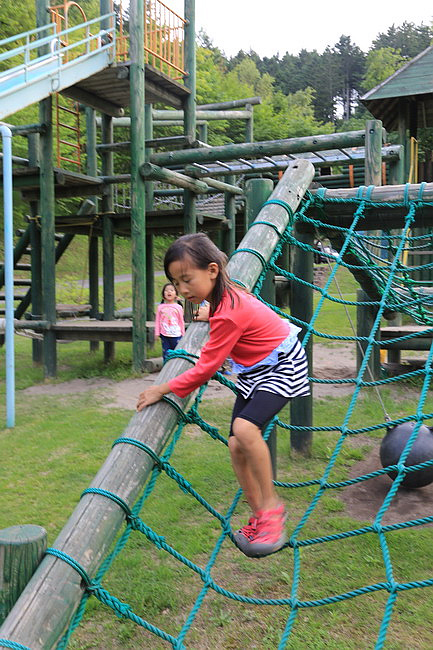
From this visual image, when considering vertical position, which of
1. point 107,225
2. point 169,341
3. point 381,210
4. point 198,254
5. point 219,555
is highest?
point 107,225

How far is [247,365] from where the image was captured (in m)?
2.03

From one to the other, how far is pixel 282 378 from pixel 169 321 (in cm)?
441

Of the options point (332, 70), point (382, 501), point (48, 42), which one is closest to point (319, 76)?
point (332, 70)

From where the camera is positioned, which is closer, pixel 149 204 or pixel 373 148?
pixel 373 148

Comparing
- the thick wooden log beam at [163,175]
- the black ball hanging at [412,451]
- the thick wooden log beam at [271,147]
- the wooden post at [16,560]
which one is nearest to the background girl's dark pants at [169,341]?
the thick wooden log beam at [163,175]

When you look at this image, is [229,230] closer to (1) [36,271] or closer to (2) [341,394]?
(1) [36,271]

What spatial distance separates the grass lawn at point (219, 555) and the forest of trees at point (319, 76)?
2898 cm

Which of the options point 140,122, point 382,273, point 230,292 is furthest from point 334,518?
point 140,122

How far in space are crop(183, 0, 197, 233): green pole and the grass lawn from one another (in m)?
3.90

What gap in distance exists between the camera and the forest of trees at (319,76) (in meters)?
36.2

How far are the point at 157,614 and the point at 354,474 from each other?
1.83m

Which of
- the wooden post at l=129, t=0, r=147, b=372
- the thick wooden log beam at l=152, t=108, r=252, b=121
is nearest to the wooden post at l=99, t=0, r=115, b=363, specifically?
the wooden post at l=129, t=0, r=147, b=372

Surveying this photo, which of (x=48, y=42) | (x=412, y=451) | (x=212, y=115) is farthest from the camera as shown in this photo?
(x=212, y=115)

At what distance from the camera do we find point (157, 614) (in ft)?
7.66
